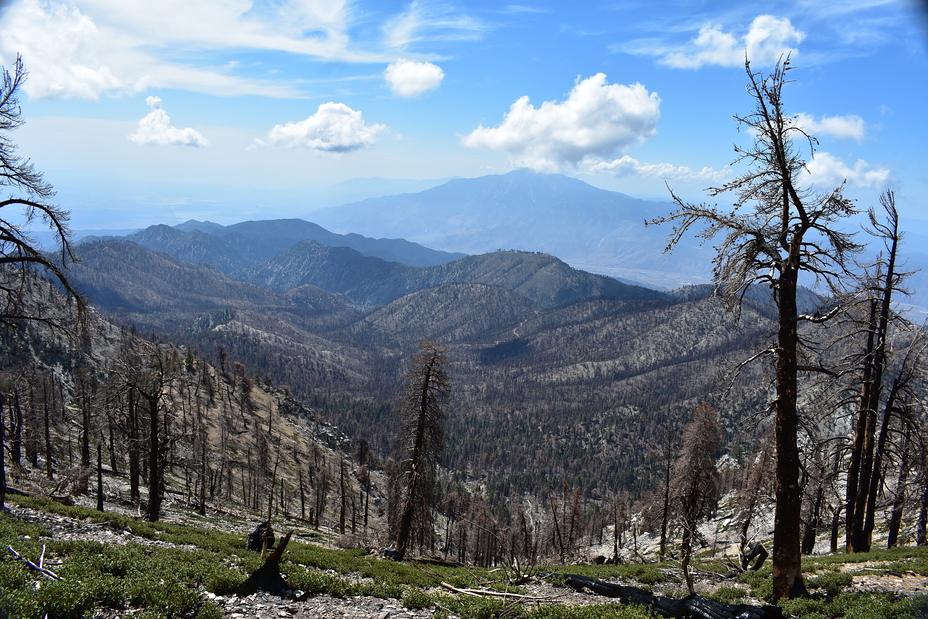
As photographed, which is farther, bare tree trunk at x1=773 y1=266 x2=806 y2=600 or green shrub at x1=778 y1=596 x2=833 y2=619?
bare tree trunk at x1=773 y1=266 x2=806 y2=600

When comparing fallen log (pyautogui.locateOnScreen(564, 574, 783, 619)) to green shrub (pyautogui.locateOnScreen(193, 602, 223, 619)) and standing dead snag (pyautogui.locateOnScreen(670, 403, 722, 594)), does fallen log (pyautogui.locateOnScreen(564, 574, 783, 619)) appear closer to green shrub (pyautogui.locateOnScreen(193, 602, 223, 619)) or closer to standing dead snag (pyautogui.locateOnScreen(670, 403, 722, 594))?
green shrub (pyautogui.locateOnScreen(193, 602, 223, 619))

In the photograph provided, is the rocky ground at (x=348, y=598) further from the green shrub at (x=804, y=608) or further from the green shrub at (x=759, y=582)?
the green shrub at (x=804, y=608)

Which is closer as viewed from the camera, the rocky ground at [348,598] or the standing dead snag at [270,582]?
the rocky ground at [348,598]

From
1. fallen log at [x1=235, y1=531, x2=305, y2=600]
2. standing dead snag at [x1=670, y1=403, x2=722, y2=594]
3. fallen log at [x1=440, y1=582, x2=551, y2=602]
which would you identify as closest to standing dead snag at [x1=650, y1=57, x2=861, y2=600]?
fallen log at [x1=440, y1=582, x2=551, y2=602]

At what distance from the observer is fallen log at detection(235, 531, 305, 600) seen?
10398 millimetres

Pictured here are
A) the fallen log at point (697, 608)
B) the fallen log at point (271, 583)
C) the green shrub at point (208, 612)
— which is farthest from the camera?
the fallen log at point (271, 583)

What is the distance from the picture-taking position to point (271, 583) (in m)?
10.8

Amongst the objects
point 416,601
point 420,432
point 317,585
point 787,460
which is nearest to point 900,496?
point 787,460

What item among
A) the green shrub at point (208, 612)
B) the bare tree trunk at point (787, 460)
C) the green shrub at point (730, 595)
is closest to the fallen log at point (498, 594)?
the green shrub at point (730, 595)

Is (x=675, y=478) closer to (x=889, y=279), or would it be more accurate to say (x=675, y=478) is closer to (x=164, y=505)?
(x=889, y=279)

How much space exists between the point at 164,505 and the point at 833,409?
153ft

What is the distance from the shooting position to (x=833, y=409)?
17438mm

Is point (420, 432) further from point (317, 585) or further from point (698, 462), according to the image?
point (698, 462)

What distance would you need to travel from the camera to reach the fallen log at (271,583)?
10398 mm
